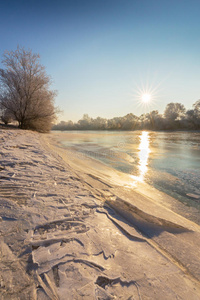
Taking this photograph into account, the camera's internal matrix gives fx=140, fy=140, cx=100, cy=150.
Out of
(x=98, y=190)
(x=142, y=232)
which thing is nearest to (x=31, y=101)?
(x=98, y=190)

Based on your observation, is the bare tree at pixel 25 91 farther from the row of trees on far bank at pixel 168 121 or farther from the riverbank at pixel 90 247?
the row of trees on far bank at pixel 168 121

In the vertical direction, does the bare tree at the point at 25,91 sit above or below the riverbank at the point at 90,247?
above

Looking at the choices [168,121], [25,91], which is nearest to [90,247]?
[25,91]

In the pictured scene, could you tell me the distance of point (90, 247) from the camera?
1.21m

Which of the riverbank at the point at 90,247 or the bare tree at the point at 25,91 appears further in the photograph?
the bare tree at the point at 25,91

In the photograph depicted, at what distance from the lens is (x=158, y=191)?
2.88 m

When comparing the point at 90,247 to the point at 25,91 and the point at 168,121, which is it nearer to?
the point at 25,91

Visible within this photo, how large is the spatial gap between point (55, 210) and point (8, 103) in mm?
17856

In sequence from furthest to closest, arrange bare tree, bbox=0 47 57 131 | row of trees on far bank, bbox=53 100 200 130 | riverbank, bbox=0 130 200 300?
1. row of trees on far bank, bbox=53 100 200 130
2. bare tree, bbox=0 47 57 131
3. riverbank, bbox=0 130 200 300

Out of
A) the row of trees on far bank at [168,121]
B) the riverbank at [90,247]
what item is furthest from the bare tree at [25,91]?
the row of trees on far bank at [168,121]

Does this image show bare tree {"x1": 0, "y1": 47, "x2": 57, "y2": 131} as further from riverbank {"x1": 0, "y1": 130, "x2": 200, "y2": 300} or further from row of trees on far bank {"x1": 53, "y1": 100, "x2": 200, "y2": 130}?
row of trees on far bank {"x1": 53, "y1": 100, "x2": 200, "y2": 130}

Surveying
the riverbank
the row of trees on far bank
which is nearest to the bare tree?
the riverbank

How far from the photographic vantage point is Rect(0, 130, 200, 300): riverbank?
883 mm

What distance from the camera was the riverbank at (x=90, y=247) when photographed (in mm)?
883
